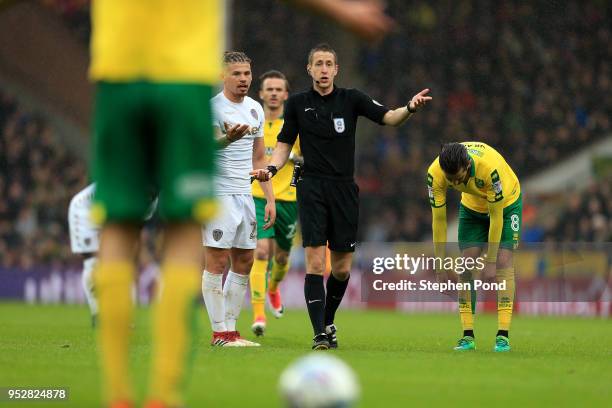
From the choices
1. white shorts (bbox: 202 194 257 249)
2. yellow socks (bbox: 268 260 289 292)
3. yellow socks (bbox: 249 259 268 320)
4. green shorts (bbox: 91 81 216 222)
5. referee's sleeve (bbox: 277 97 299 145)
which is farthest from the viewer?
yellow socks (bbox: 268 260 289 292)

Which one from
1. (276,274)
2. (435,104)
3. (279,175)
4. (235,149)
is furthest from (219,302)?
(435,104)

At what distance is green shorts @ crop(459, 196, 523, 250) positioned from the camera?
32.8ft

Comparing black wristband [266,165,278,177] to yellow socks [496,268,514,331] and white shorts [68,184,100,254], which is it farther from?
white shorts [68,184,100,254]

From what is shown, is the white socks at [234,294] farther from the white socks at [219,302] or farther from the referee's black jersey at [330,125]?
the referee's black jersey at [330,125]

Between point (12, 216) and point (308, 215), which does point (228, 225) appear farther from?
point (12, 216)

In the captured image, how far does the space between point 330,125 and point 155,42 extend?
5343 mm

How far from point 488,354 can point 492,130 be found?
56.5 feet

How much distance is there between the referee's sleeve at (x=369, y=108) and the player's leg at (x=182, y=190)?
5240 mm

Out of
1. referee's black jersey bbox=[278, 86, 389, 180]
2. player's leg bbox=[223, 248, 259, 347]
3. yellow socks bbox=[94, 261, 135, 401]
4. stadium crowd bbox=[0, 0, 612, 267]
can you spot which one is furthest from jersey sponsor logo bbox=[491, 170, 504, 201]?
stadium crowd bbox=[0, 0, 612, 267]

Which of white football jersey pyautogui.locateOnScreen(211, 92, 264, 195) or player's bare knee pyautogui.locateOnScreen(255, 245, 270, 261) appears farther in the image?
player's bare knee pyautogui.locateOnScreen(255, 245, 270, 261)

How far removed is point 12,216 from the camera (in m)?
24.1

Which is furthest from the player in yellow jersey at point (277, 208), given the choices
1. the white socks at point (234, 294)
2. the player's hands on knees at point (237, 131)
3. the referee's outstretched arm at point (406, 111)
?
the player's hands on knees at point (237, 131)

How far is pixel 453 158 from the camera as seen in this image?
9.41 metres

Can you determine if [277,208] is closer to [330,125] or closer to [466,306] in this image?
[330,125]
